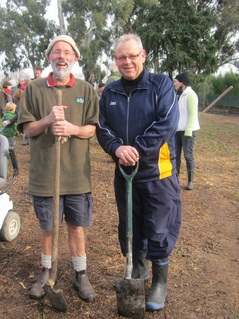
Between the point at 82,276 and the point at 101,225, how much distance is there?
58.7 inches

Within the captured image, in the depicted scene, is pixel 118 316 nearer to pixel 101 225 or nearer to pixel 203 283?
pixel 203 283

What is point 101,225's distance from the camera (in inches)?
175

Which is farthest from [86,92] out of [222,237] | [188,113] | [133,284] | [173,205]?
[188,113]

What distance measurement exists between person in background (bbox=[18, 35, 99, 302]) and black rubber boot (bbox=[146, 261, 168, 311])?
0.46 meters

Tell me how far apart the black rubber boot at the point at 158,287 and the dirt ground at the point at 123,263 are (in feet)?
0.27

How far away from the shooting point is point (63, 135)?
2564mm

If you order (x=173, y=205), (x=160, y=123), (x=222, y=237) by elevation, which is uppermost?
(x=160, y=123)

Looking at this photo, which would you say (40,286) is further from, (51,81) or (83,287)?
(51,81)

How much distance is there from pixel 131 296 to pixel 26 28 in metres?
44.2

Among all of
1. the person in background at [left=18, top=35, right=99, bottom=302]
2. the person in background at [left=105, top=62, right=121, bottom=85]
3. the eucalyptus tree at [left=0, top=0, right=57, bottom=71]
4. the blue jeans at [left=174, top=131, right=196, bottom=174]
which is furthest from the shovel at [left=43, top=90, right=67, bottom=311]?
the eucalyptus tree at [left=0, top=0, right=57, bottom=71]

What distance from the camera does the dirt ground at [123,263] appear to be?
9.12 feet

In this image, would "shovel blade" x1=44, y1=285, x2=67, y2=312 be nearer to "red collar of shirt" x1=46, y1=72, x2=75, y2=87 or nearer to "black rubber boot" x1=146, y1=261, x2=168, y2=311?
"black rubber boot" x1=146, y1=261, x2=168, y2=311

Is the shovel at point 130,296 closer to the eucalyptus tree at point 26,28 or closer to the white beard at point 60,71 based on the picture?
the white beard at point 60,71

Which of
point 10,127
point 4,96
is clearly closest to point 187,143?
point 10,127
